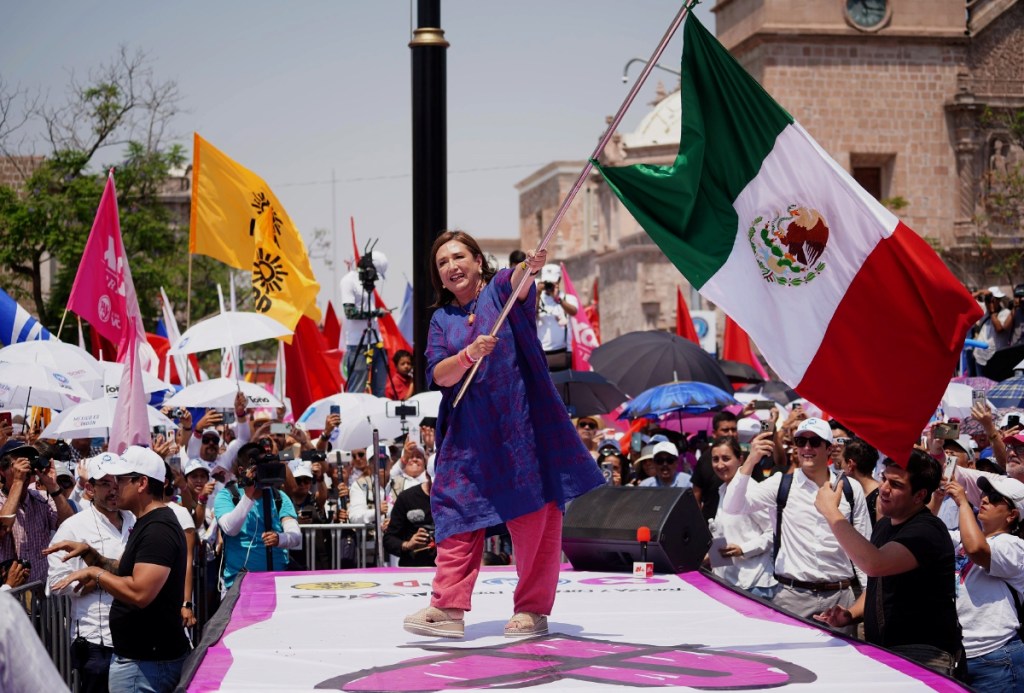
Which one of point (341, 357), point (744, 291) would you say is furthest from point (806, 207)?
point (341, 357)

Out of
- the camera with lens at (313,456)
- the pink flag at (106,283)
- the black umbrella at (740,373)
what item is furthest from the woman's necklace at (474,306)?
the black umbrella at (740,373)

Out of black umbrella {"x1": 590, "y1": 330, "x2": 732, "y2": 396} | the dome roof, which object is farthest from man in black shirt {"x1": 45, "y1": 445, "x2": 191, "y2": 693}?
the dome roof

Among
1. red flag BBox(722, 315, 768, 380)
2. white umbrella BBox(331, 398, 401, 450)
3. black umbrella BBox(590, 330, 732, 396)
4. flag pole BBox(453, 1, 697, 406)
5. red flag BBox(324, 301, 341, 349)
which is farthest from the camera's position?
red flag BBox(722, 315, 768, 380)

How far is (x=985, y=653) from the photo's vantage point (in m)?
7.10

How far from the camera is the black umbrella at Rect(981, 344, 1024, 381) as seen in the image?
45.7 feet

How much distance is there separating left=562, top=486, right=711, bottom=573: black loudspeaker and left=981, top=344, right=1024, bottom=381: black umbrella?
6045 millimetres

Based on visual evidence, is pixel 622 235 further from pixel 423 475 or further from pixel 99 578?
pixel 99 578

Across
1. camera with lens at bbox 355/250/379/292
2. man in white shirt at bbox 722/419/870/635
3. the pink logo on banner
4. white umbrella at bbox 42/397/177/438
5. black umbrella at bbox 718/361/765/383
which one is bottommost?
the pink logo on banner

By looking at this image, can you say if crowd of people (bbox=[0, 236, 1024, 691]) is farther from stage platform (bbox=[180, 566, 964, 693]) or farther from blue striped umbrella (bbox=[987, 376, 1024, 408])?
blue striped umbrella (bbox=[987, 376, 1024, 408])

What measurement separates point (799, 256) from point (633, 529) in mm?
2385

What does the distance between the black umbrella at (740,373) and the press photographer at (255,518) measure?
10.8m

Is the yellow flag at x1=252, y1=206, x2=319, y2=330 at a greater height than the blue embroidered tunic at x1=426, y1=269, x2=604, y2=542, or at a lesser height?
greater

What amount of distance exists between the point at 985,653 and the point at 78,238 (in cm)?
2423

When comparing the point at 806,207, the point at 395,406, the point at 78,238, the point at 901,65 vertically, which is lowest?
the point at 395,406
